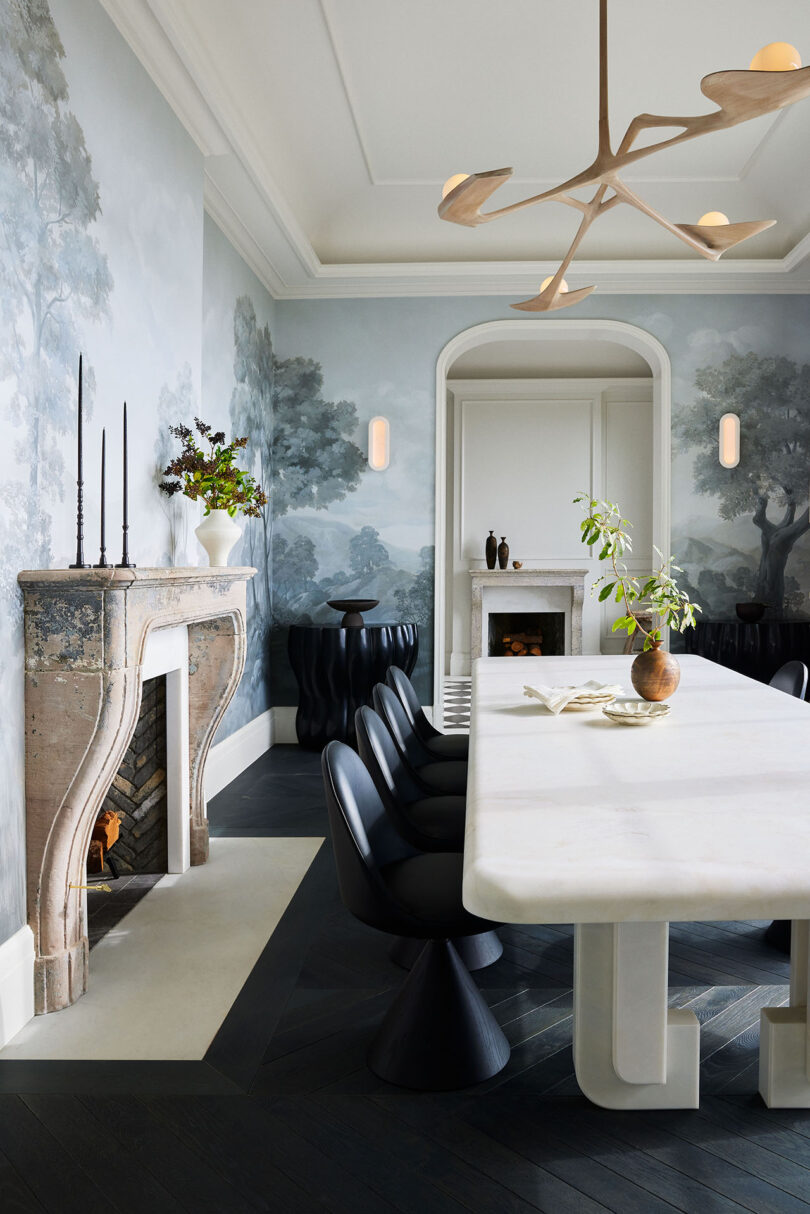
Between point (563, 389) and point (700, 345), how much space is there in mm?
3400

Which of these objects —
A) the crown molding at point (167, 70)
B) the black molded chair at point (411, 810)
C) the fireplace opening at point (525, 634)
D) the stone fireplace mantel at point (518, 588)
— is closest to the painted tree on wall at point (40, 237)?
the crown molding at point (167, 70)

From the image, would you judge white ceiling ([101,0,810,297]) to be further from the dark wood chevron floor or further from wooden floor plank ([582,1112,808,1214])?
wooden floor plank ([582,1112,808,1214])

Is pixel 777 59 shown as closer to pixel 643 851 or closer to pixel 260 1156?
pixel 643 851

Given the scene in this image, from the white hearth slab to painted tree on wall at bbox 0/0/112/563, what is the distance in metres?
1.22

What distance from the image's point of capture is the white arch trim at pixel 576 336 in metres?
5.96

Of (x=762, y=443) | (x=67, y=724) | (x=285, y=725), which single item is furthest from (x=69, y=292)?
(x=762, y=443)

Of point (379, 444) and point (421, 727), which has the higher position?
point (379, 444)

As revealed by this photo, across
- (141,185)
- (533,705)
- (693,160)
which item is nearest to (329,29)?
(141,185)

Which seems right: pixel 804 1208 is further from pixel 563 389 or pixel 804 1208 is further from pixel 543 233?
pixel 563 389

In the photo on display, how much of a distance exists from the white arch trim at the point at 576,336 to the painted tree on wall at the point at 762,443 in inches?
7.4

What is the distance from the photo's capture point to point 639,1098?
1879mm

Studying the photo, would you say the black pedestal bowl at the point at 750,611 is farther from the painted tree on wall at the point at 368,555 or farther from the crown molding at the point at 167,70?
the crown molding at the point at 167,70

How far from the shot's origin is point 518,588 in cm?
805

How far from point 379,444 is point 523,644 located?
334 cm
